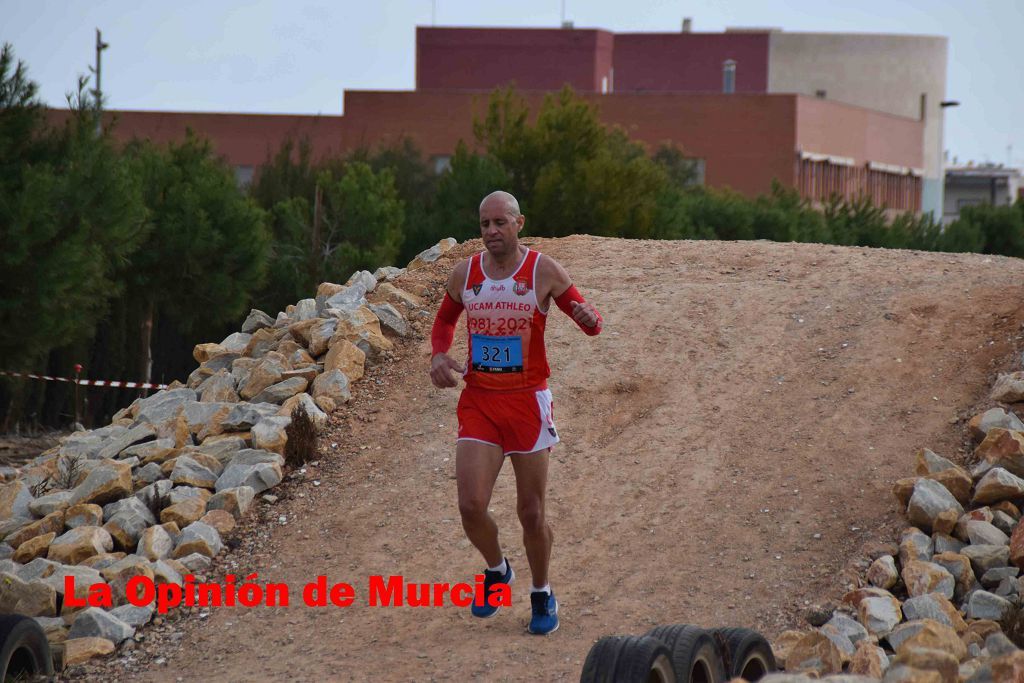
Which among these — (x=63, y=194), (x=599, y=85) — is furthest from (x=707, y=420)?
(x=599, y=85)

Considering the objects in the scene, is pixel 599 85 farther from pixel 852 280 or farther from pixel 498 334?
pixel 498 334

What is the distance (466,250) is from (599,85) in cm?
4784

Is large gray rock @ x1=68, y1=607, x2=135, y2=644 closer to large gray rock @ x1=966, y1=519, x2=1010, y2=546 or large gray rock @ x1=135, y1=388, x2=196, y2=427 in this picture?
large gray rock @ x1=135, y1=388, x2=196, y2=427

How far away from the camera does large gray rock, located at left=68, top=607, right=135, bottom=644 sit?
25.9 ft

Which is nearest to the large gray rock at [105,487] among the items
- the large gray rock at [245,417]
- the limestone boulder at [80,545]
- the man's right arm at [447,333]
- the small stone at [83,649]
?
the limestone boulder at [80,545]

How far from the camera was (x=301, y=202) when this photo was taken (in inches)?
1080

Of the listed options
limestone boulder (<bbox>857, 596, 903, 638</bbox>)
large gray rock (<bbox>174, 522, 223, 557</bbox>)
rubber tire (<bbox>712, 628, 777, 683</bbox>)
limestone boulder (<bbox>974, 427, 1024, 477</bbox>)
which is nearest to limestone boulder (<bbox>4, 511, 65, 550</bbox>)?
large gray rock (<bbox>174, 522, 223, 557</bbox>)

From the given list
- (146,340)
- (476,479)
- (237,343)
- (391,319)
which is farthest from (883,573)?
(146,340)

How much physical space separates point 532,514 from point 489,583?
0.66 m

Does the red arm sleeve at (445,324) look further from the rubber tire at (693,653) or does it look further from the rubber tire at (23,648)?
the rubber tire at (23,648)

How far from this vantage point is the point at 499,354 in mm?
7102

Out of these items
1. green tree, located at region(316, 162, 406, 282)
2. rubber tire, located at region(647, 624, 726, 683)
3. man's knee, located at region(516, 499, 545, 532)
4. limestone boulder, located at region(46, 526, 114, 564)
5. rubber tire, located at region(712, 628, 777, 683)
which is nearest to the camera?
rubber tire, located at region(647, 624, 726, 683)

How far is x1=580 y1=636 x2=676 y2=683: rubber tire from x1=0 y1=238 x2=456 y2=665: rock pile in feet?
10.1

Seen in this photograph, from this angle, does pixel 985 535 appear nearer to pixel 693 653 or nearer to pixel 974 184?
pixel 693 653
